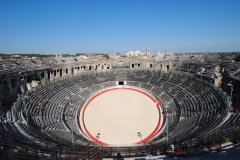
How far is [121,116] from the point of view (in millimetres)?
36844

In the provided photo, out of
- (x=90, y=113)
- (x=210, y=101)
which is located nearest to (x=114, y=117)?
(x=90, y=113)

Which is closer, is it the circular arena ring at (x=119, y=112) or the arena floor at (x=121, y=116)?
the circular arena ring at (x=119, y=112)

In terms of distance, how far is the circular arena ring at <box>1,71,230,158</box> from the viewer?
24.3 metres

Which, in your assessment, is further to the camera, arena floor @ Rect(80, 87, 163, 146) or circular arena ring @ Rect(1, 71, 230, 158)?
arena floor @ Rect(80, 87, 163, 146)

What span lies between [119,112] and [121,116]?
168cm

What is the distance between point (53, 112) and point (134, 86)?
2137cm

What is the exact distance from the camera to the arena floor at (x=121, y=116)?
30.3m

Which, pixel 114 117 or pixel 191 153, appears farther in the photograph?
pixel 114 117

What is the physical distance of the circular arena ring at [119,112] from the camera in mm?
24281

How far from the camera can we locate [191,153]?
12984 millimetres

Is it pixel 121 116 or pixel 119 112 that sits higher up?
pixel 119 112

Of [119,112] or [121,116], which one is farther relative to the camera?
[119,112]

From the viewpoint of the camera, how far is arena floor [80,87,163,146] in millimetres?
30281

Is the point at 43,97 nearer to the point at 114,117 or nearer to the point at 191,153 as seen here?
the point at 114,117
